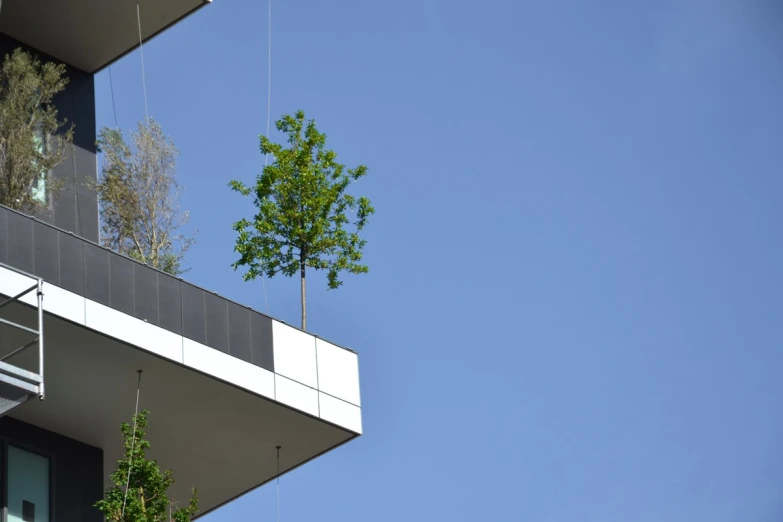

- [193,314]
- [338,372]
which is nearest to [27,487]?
[193,314]

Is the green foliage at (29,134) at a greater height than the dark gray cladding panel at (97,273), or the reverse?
the green foliage at (29,134)

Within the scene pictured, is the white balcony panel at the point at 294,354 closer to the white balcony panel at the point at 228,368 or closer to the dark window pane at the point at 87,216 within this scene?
the white balcony panel at the point at 228,368

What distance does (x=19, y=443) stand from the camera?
29047mm

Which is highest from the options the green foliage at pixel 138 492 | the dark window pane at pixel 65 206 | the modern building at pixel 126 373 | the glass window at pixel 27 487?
the dark window pane at pixel 65 206

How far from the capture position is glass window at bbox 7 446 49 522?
1118 inches

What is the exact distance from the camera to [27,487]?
94.5 ft

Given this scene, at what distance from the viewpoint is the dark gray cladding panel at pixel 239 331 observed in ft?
96.3

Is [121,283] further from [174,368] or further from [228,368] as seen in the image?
[228,368]

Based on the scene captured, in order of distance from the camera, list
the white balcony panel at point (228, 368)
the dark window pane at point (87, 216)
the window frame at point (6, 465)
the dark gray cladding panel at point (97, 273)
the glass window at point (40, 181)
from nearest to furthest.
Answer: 1. the dark gray cladding panel at point (97, 273)
2. the window frame at point (6, 465)
3. the white balcony panel at point (228, 368)
4. the glass window at point (40, 181)
5. the dark window pane at point (87, 216)

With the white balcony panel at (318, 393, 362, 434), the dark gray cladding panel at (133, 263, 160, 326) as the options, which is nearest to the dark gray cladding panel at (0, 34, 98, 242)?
the dark gray cladding panel at (133, 263, 160, 326)

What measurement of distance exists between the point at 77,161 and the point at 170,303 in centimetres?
631

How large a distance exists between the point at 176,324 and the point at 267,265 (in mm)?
4964

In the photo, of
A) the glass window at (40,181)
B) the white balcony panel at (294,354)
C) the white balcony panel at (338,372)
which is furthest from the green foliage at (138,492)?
the glass window at (40,181)

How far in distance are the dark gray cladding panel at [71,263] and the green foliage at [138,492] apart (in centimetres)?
248
